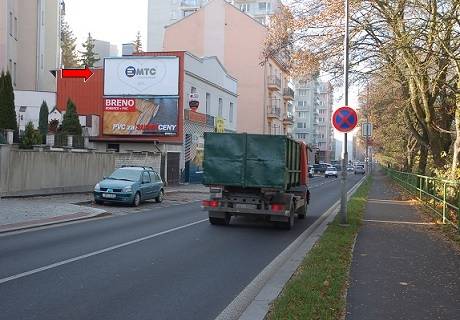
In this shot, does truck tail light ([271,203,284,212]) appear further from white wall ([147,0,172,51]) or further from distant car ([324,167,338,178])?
white wall ([147,0,172,51])

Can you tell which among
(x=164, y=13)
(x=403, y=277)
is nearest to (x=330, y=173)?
(x=164, y=13)

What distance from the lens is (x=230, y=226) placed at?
51.8 feet

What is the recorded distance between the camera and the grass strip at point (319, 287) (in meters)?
6.21

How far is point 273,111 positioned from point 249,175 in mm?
53776

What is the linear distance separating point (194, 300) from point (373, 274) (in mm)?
3088

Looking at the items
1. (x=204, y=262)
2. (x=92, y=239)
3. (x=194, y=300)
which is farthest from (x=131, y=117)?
(x=194, y=300)

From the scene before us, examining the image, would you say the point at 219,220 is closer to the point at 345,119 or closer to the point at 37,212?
the point at 345,119

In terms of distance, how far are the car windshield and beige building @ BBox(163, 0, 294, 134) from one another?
38.6 m

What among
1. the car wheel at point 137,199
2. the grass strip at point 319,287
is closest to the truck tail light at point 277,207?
the grass strip at point 319,287

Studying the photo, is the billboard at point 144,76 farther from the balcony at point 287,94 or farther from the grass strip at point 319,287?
the balcony at point 287,94

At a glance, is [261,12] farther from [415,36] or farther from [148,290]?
[148,290]

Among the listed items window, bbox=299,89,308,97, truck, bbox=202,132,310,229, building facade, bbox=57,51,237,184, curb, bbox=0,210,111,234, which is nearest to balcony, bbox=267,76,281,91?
building facade, bbox=57,51,237,184

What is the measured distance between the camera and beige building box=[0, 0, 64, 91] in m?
40.2

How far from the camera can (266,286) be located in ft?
25.9
